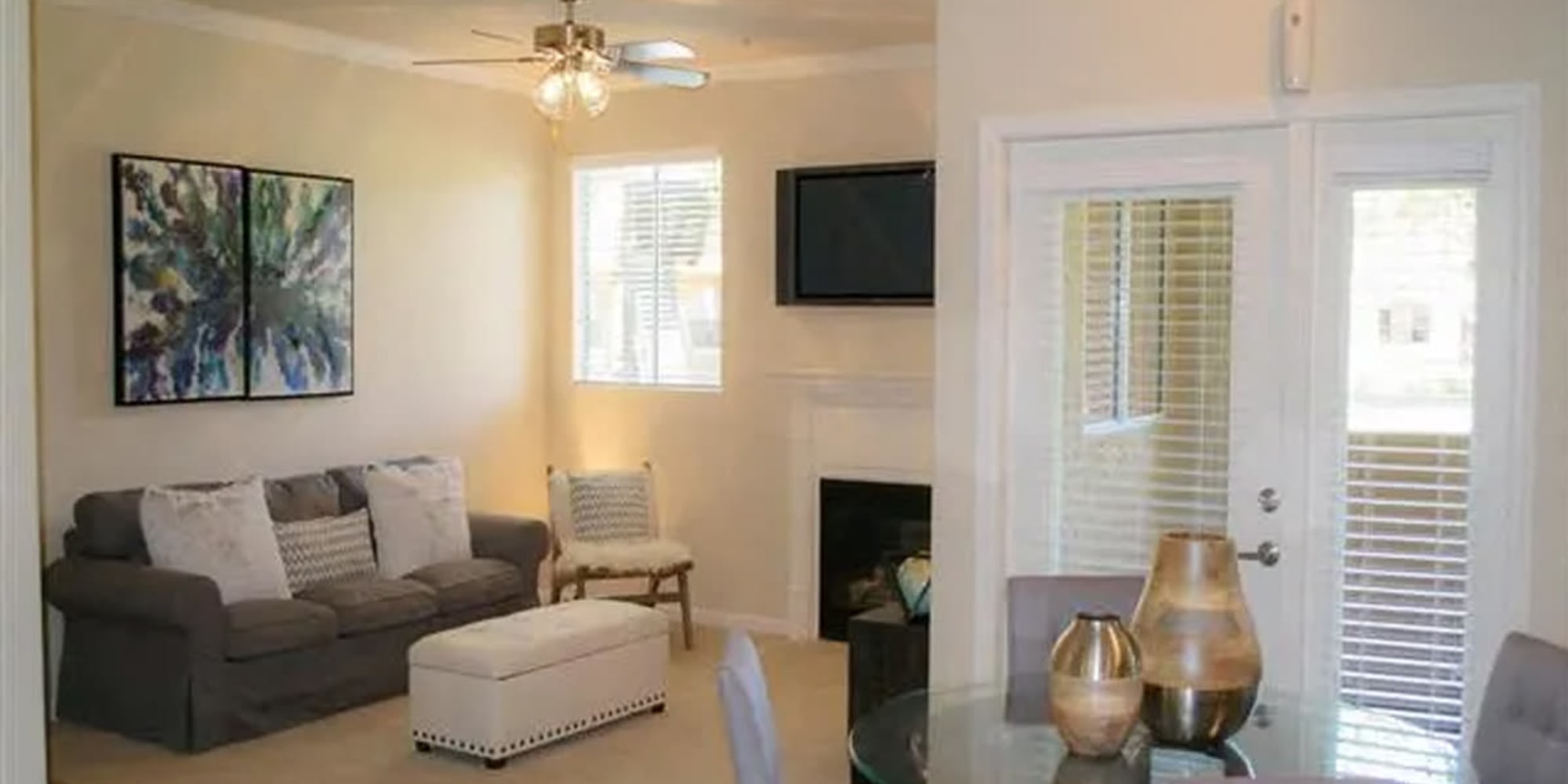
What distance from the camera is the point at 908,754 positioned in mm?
2922

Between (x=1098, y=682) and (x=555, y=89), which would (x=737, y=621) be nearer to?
(x=555, y=89)

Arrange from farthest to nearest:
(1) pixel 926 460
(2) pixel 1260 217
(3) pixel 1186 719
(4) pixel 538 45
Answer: (1) pixel 926 460 < (4) pixel 538 45 < (2) pixel 1260 217 < (3) pixel 1186 719

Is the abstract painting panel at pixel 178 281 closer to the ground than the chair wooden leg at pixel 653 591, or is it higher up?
higher up

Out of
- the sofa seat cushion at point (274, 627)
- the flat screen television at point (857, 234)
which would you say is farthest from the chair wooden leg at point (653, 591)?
the sofa seat cushion at point (274, 627)

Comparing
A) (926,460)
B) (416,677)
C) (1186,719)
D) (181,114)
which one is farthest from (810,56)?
(1186,719)

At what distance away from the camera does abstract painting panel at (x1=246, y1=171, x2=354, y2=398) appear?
632 centimetres

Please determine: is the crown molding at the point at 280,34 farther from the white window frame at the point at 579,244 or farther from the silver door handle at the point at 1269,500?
the silver door handle at the point at 1269,500

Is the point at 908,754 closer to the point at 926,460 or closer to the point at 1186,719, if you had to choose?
the point at 1186,719

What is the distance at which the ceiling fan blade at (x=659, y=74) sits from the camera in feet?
18.0

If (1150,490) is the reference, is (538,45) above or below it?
above

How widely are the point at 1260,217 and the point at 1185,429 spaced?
1.88 feet

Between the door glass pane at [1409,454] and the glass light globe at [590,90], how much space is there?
2579 mm

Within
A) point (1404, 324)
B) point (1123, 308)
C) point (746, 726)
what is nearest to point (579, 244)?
point (1123, 308)

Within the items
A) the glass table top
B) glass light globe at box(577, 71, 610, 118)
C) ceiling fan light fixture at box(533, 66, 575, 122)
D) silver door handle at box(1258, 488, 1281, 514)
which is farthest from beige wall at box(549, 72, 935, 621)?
the glass table top
